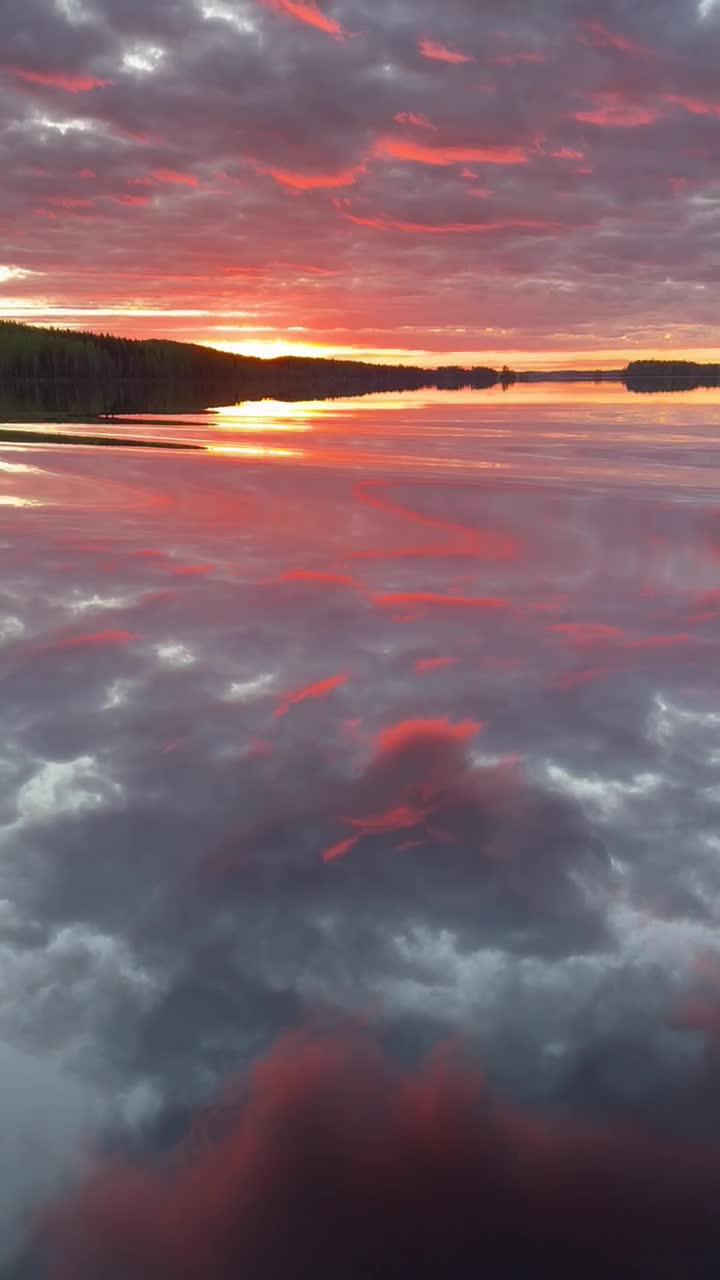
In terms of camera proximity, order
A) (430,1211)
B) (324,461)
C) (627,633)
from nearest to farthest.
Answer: (430,1211), (627,633), (324,461)

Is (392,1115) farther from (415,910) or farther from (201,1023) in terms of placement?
(415,910)

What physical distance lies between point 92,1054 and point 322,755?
309cm

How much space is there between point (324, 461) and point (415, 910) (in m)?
20.4

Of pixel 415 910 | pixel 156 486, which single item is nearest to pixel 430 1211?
pixel 415 910

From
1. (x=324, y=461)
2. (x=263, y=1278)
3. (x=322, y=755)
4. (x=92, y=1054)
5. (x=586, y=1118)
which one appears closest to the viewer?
(x=263, y=1278)

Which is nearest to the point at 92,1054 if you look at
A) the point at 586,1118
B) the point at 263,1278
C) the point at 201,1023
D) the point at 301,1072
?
the point at 201,1023

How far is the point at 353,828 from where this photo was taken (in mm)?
5602

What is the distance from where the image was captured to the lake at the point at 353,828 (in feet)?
12.4

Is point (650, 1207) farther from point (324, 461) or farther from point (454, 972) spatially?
point (324, 461)

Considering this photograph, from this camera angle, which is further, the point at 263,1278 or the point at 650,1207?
the point at 650,1207

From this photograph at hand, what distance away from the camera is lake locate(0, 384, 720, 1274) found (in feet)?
12.4

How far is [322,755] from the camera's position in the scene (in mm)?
6645

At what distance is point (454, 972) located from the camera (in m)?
4.27

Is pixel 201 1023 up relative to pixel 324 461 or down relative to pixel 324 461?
down
